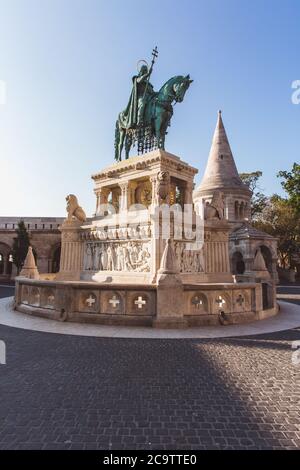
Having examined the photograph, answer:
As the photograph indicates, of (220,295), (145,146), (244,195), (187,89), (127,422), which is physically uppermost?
(244,195)

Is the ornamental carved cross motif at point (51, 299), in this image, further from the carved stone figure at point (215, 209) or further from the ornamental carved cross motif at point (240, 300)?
the carved stone figure at point (215, 209)

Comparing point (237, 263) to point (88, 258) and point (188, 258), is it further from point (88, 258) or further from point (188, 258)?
point (88, 258)

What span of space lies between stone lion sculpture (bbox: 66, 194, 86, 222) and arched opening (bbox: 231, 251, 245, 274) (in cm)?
2506

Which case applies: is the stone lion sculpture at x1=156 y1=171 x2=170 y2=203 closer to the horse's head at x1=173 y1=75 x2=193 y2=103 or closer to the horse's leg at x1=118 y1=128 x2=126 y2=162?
the horse's head at x1=173 y1=75 x2=193 y2=103

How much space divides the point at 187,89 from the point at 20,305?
10.6 m

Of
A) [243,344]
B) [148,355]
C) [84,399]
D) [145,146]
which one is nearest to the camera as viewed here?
[84,399]

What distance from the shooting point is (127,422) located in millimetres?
2857

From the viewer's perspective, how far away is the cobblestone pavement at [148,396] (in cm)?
262

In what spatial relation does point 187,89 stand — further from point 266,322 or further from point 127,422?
point 127,422

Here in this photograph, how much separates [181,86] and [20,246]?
26.2 metres

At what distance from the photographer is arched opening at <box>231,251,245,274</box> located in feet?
112

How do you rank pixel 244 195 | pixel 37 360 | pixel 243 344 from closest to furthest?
pixel 37 360, pixel 243 344, pixel 244 195

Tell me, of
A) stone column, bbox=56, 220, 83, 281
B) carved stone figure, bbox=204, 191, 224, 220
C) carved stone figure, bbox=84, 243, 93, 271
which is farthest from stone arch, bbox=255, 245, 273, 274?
stone column, bbox=56, 220, 83, 281

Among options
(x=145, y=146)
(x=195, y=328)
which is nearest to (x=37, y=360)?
(x=195, y=328)
